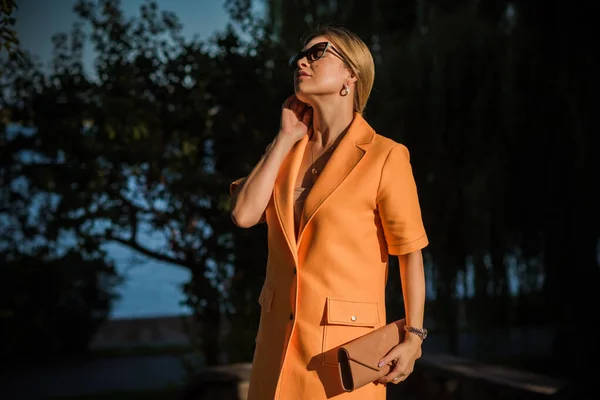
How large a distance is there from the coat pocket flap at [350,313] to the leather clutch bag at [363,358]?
45mm

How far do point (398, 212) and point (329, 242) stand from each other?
0.56 feet

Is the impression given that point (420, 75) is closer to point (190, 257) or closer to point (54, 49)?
point (190, 257)

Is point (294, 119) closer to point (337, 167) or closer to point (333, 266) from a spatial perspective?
point (337, 167)

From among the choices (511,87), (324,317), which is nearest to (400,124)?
(511,87)

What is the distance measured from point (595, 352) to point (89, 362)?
16.8 ft

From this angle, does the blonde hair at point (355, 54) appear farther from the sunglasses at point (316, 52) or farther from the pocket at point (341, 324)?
the pocket at point (341, 324)

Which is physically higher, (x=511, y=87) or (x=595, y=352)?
(x=511, y=87)

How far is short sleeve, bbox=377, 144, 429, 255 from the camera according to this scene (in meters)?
1.75

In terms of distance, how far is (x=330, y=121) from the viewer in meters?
1.90

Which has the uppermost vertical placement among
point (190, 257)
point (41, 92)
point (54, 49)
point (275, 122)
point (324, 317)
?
point (54, 49)

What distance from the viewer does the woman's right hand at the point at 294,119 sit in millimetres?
1901

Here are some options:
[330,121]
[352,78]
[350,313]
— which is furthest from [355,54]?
[350,313]

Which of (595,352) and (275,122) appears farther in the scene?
(595,352)

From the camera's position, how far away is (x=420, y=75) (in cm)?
595
